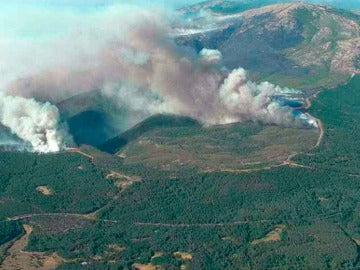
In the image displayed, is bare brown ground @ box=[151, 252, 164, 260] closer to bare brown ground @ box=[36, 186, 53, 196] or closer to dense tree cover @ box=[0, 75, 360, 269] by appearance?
dense tree cover @ box=[0, 75, 360, 269]

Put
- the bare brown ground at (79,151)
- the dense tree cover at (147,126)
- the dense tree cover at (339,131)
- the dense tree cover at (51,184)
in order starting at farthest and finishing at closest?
the dense tree cover at (147,126)
the bare brown ground at (79,151)
the dense tree cover at (339,131)
the dense tree cover at (51,184)

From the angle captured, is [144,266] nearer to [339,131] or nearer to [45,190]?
[45,190]

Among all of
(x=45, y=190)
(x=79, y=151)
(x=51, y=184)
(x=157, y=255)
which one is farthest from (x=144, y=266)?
(x=79, y=151)

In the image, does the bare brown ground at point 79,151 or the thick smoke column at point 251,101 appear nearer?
the bare brown ground at point 79,151

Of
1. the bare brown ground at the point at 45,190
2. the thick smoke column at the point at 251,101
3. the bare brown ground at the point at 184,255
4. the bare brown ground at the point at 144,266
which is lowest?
the bare brown ground at the point at 144,266

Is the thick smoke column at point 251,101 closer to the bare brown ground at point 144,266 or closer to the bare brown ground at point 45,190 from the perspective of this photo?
the bare brown ground at point 45,190

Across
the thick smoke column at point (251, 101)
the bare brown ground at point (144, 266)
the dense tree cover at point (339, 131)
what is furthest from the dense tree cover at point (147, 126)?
the bare brown ground at point (144, 266)

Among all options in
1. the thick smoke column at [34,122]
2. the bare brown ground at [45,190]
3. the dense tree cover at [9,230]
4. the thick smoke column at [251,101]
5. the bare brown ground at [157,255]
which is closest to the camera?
the bare brown ground at [157,255]
